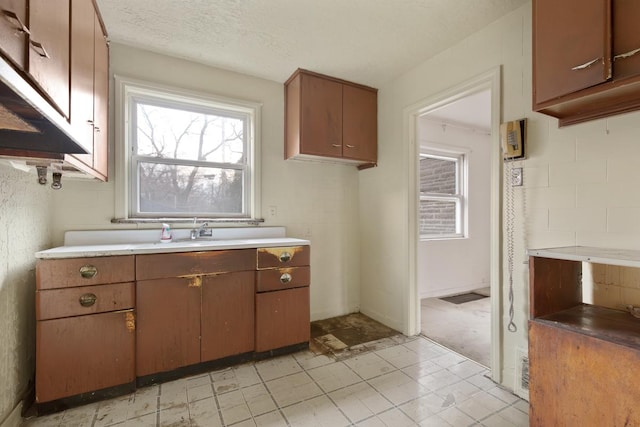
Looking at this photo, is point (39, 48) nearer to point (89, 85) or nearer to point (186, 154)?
point (89, 85)

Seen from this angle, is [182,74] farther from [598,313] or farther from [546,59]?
[598,313]

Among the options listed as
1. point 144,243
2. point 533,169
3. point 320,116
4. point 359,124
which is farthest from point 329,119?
point 144,243

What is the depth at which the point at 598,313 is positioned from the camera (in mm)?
1433

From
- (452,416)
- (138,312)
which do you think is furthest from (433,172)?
(138,312)

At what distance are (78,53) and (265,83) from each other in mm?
1698

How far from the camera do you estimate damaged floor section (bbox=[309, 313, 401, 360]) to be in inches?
96.5

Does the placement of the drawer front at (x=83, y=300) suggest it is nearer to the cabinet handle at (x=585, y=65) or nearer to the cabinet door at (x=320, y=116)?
the cabinet door at (x=320, y=116)

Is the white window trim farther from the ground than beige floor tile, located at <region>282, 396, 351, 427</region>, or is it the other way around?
the white window trim

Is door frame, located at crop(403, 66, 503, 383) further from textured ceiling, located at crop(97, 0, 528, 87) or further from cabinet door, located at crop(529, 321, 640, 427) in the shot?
cabinet door, located at crop(529, 321, 640, 427)

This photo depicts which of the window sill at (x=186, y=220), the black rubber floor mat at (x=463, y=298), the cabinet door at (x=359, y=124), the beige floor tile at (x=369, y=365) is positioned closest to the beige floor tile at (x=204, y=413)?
the beige floor tile at (x=369, y=365)

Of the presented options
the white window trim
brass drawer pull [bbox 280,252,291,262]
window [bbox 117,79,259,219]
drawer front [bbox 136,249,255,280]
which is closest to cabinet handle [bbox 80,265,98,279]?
drawer front [bbox 136,249,255,280]

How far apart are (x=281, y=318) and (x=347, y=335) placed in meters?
0.75

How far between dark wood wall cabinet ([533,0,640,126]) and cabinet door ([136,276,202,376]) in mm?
2372

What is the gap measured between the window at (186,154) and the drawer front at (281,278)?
73 cm
